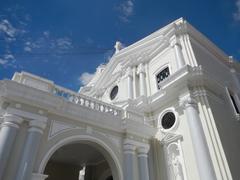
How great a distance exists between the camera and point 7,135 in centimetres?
643

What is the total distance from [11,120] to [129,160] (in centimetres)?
474

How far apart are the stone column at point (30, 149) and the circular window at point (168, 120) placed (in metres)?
6.24

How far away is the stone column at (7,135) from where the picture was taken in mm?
6027

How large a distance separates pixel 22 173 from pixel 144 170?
4707mm

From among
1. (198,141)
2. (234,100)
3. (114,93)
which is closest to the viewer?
(198,141)

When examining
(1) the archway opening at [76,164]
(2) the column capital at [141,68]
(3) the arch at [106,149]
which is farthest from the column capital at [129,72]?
(3) the arch at [106,149]

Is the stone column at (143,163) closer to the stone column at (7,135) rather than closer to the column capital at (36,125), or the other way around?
the column capital at (36,125)

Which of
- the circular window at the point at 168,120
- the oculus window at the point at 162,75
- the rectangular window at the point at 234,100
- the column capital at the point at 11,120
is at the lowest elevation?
the column capital at the point at 11,120

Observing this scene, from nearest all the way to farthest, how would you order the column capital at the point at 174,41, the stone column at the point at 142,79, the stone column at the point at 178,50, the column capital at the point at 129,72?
the stone column at the point at 178,50 → the column capital at the point at 174,41 → the stone column at the point at 142,79 → the column capital at the point at 129,72

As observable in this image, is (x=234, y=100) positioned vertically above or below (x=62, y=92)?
above

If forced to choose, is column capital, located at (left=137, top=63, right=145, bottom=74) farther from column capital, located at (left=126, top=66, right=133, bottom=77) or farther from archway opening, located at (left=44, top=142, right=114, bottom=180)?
archway opening, located at (left=44, top=142, right=114, bottom=180)

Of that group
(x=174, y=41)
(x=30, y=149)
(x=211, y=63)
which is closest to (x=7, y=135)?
(x=30, y=149)

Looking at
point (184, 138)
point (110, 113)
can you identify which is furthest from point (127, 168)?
point (184, 138)

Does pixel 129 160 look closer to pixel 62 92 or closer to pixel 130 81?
pixel 62 92
